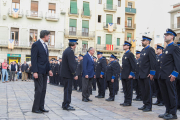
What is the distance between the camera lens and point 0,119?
5.97 meters

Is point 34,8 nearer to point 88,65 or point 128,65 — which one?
point 88,65

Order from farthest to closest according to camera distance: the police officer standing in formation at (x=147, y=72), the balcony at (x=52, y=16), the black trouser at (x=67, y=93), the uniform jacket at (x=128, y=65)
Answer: the balcony at (x=52, y=16) → the uniform jacket at (x=128, y=65) → the police officer standing in formation at (x=147, y=72) → the black trouser at (x=67, y=93)

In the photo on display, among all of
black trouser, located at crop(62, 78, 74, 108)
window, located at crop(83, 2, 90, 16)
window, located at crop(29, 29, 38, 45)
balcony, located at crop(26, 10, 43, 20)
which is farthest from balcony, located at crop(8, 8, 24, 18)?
black trouser, located at crop(62, 78, 74, 108)

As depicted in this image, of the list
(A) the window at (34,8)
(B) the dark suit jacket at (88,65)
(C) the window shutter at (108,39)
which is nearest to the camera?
(B) the dark suit jacket at (88,65)

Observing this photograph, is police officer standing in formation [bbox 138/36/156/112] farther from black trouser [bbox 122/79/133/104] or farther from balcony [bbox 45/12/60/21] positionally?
balcony [bbox 45/12/60/21]

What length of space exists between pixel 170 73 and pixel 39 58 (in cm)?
384

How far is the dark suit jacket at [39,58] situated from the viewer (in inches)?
273

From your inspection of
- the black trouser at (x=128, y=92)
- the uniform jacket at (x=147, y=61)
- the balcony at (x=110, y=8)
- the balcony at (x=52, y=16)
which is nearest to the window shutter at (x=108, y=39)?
the balcony at (x=110, y=8)

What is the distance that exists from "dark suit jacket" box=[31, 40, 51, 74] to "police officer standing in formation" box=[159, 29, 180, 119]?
11.4ft

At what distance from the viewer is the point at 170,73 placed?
6.64 metres

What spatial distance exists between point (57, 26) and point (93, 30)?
6.42 m

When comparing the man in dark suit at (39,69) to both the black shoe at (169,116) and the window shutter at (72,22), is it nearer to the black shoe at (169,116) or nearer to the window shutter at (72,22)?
the black shoe at (169,116)

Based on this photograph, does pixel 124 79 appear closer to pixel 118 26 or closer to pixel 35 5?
pixel 35 5

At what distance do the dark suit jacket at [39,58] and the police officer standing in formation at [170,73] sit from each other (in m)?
3.49
